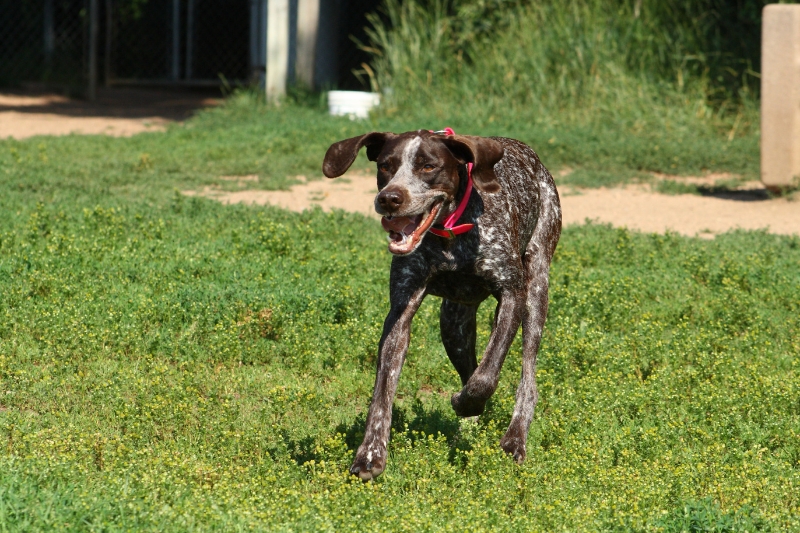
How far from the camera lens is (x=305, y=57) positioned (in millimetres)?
15977

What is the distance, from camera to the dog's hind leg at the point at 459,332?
5.33 metres

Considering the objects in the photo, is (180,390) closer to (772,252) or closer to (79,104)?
(772,252)

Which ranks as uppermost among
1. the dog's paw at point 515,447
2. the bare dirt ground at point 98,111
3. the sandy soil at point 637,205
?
the bare dirt ground at point 98,111

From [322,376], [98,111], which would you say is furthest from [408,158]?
[98,111]

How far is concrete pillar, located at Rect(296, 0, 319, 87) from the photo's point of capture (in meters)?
15.9

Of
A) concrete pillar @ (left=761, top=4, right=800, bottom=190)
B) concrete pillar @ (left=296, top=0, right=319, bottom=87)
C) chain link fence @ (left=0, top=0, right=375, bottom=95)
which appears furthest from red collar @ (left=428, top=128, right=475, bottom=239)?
chain link fence @ (left=0, top=0, right=375, bottom=95)

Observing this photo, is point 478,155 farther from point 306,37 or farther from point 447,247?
point 306,37

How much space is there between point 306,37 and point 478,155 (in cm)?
1186

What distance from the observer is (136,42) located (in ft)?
70.1

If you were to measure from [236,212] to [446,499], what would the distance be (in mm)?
5093

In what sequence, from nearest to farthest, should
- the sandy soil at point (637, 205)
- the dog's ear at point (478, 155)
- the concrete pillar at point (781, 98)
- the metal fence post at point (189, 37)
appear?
the dog's ear at point (478, 155) → the sandy soil at point (637, 205) → the concrete pillar at point (781, 98) → the metal fence post at point (189, 37)

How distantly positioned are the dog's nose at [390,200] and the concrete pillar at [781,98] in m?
7.23

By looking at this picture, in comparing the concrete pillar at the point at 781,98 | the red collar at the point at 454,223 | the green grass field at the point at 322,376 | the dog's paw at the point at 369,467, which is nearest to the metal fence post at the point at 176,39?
the green grass field at the point at 322,376

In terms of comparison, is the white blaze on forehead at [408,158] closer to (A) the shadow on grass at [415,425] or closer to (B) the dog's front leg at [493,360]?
(B) the dog's front leg at [493,360]
